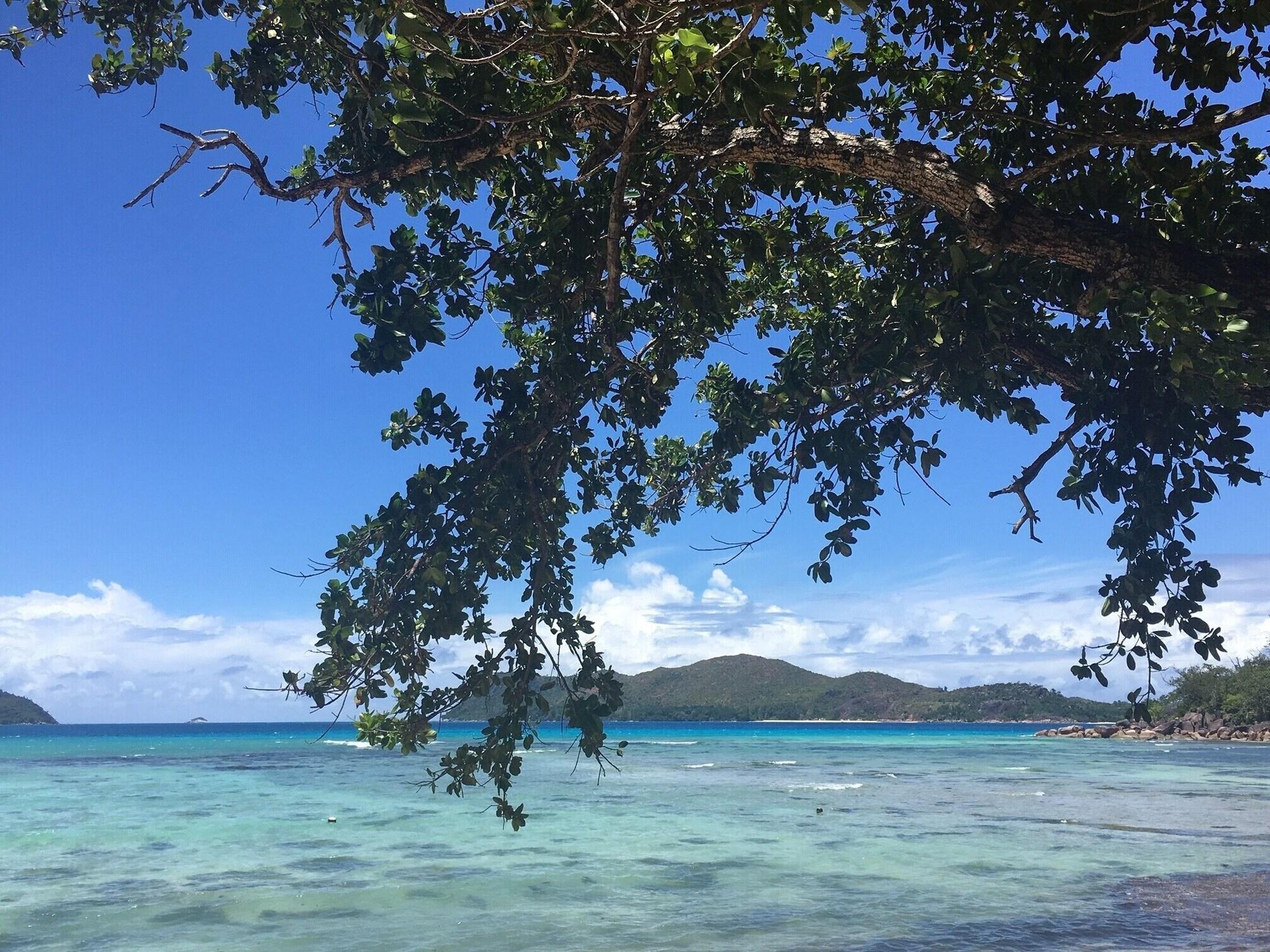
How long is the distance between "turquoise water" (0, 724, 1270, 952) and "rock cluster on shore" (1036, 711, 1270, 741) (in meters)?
32.3

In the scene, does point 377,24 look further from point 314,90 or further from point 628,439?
point 628,439

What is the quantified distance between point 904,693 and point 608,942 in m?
177

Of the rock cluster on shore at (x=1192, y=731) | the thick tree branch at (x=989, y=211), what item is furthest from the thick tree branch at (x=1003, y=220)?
the rock cluster on shore at (x=1192, y=731)

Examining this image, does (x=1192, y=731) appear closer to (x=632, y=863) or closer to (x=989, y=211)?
(x=632, y=863)

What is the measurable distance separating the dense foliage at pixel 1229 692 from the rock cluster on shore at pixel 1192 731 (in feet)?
3.26

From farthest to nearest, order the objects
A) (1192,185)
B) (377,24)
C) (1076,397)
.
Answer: (1076,397), (1192,185), (377,24)

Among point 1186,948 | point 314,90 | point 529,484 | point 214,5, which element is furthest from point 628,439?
point 1186,948

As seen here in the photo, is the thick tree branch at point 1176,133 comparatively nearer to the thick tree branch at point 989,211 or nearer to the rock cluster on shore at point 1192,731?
the thick tree branch at point 989,211

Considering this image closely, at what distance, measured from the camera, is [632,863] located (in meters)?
14.1

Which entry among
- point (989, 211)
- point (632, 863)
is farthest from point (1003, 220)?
point (632, 863)

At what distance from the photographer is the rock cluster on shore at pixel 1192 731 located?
58.6 metres

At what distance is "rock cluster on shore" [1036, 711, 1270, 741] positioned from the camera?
58.6 metres

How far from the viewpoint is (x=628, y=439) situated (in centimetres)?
719

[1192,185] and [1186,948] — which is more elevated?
[1192,185]
